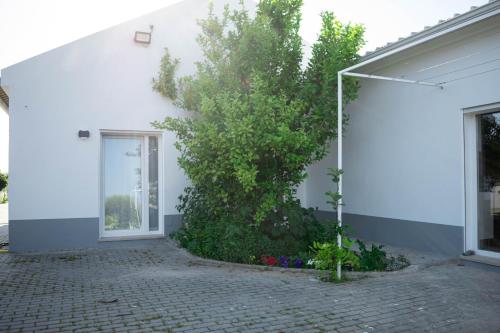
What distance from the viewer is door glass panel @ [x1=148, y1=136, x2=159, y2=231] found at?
31.4 ft

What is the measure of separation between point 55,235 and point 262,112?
16.5 ft

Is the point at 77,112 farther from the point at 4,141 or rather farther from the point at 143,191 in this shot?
the point at 4,141

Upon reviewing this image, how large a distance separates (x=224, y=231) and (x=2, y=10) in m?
6.19

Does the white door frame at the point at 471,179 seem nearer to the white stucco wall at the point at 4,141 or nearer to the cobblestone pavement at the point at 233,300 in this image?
the cobblestone pavement at the point at 233,300

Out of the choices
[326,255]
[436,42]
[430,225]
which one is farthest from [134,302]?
[436,42]

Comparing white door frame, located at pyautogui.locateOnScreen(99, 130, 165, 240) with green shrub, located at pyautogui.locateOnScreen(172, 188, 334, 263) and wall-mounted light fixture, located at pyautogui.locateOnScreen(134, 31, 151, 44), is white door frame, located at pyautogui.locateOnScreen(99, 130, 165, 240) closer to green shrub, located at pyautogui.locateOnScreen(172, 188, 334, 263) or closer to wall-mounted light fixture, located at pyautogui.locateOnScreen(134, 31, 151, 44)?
green shrub, located at pyautogui.locateOnScreen(172, 188, 334, 263)

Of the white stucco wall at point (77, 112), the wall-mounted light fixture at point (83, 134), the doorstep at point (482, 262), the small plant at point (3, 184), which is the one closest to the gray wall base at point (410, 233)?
the doorstep at point (482, 262)

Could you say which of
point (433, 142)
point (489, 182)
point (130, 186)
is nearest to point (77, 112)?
point (130, 186)

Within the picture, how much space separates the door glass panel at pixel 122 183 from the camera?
30.4 ft

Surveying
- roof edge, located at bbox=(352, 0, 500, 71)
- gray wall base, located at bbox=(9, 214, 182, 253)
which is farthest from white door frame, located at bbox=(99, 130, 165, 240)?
roof edge, located at bbox=(352, 0, 500, 71)

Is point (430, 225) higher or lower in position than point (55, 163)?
lower

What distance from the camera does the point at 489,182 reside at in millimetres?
6902

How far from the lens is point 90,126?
888cm

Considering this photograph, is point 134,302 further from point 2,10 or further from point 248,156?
point 2,10
